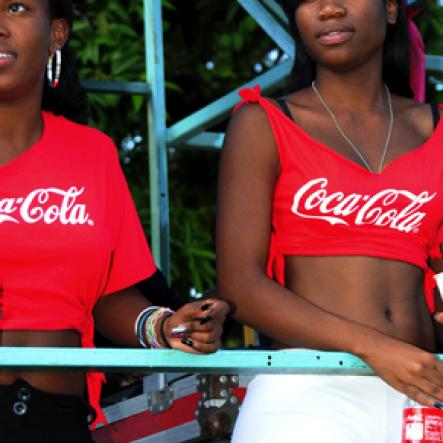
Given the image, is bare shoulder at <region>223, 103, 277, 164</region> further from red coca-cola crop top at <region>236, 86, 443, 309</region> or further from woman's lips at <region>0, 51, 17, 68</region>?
woman's lips at <region>0, 51, 17, 68</region>

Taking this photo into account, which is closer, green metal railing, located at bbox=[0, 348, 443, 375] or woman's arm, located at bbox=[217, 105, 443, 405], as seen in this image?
green metal railing, located at bbox=[0, 348, 443, 375]

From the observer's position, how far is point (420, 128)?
10.2 feet

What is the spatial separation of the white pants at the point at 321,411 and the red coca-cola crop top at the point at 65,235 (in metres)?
0.43

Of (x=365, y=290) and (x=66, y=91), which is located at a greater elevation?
(x=66, y=91)

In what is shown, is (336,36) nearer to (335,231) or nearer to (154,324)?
(335,231)

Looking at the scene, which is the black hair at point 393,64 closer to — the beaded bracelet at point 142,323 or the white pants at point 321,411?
the beaded bracelet at point 142,323

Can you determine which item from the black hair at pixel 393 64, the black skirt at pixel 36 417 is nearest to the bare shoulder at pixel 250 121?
the black hair at pixel 393 64

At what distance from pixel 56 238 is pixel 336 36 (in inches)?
30.7

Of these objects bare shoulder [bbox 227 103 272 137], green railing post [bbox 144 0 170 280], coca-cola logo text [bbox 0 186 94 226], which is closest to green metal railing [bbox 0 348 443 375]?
coca-cola logo text [bbox 0 186 94 226]

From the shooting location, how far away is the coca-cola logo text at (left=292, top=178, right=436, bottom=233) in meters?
2.82

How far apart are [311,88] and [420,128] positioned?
0.89 ft

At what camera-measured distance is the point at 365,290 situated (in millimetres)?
2779

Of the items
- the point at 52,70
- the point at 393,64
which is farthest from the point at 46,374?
the point at 393,64

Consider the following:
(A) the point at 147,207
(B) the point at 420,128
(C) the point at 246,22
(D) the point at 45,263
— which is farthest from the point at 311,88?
(C) the point at 246,22
